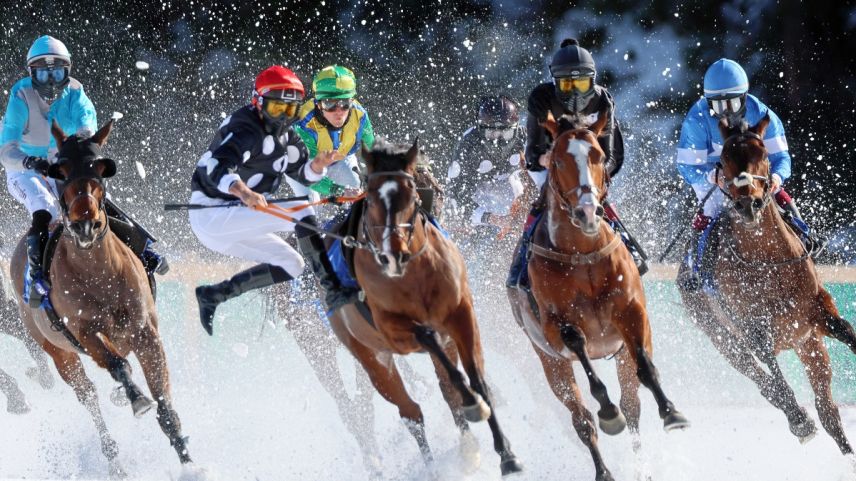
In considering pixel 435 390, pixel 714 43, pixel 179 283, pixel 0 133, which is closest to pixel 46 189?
pixel 0 133

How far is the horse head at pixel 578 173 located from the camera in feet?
19.2

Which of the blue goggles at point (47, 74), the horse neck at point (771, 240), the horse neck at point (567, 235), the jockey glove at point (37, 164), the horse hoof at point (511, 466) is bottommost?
the horse hoof at point (511, 466)

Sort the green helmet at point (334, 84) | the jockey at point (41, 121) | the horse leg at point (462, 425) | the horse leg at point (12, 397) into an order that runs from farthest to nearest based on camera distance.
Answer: the horse leg at point (12, 397), the green helmet at point (334, 84), the jockey at point (41, 121), the horse leg at point (462, 425)

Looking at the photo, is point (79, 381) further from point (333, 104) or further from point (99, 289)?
point (333, 104)

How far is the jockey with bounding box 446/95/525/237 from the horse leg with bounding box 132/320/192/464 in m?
2.78

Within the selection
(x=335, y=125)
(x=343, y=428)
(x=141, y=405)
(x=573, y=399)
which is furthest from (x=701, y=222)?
(x=141, y=405)

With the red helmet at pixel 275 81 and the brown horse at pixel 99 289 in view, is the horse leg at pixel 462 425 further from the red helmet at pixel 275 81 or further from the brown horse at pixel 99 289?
the red helmet at pixel 275 81

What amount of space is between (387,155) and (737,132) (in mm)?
2203

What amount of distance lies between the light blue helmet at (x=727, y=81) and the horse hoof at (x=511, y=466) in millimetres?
2985

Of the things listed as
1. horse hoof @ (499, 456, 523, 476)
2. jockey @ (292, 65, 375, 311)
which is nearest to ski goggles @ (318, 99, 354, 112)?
jockey @ (292, 65, 375, 311)

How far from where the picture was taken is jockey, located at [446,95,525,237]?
31.3ft

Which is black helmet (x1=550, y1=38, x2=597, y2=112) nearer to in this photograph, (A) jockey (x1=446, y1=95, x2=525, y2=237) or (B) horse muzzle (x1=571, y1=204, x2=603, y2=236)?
(B) horse muzzle (x1=571, y1=204, x2=603, y2=236)

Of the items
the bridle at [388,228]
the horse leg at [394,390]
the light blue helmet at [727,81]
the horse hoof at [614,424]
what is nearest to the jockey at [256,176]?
the horse leg at [394,390]

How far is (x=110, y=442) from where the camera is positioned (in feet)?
26.2
